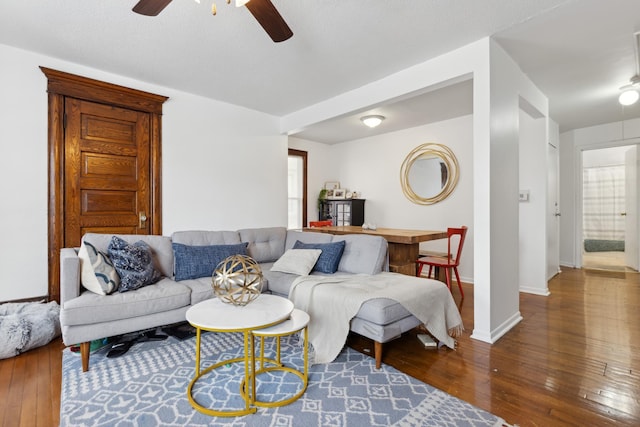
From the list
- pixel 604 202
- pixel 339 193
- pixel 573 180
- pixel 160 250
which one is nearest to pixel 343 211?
pixel 339 193

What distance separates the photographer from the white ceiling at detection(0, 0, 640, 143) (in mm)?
2250

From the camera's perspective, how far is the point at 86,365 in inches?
83.8

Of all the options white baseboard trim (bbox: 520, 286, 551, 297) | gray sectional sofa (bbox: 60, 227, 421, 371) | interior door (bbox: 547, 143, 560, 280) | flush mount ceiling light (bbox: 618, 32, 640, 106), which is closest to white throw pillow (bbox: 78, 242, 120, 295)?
gray sectional sofa (bbox: 60, 227, 421, 371)

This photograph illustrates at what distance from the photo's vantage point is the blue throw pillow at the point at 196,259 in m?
2.93

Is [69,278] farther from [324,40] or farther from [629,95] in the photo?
[629,95]

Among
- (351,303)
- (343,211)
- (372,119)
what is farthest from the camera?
(343,211)

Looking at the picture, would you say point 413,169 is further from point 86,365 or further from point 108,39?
point 86,365

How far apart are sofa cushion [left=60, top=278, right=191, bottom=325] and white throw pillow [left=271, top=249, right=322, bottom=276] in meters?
0.91

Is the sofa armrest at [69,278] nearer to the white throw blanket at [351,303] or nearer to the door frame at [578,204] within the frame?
the white throw blanket at [351,303]

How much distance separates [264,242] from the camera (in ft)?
12.4

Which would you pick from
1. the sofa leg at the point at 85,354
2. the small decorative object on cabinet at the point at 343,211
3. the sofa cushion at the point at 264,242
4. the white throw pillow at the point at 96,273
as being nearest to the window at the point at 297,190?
the small decorative object on cabinet at the point at 343,211

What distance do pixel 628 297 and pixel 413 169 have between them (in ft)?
10.6

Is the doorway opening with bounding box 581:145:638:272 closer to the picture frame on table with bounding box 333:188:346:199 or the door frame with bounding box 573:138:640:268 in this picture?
the door frame with bounding box 573:138:640:268

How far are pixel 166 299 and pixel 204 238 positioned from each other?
0.94m
